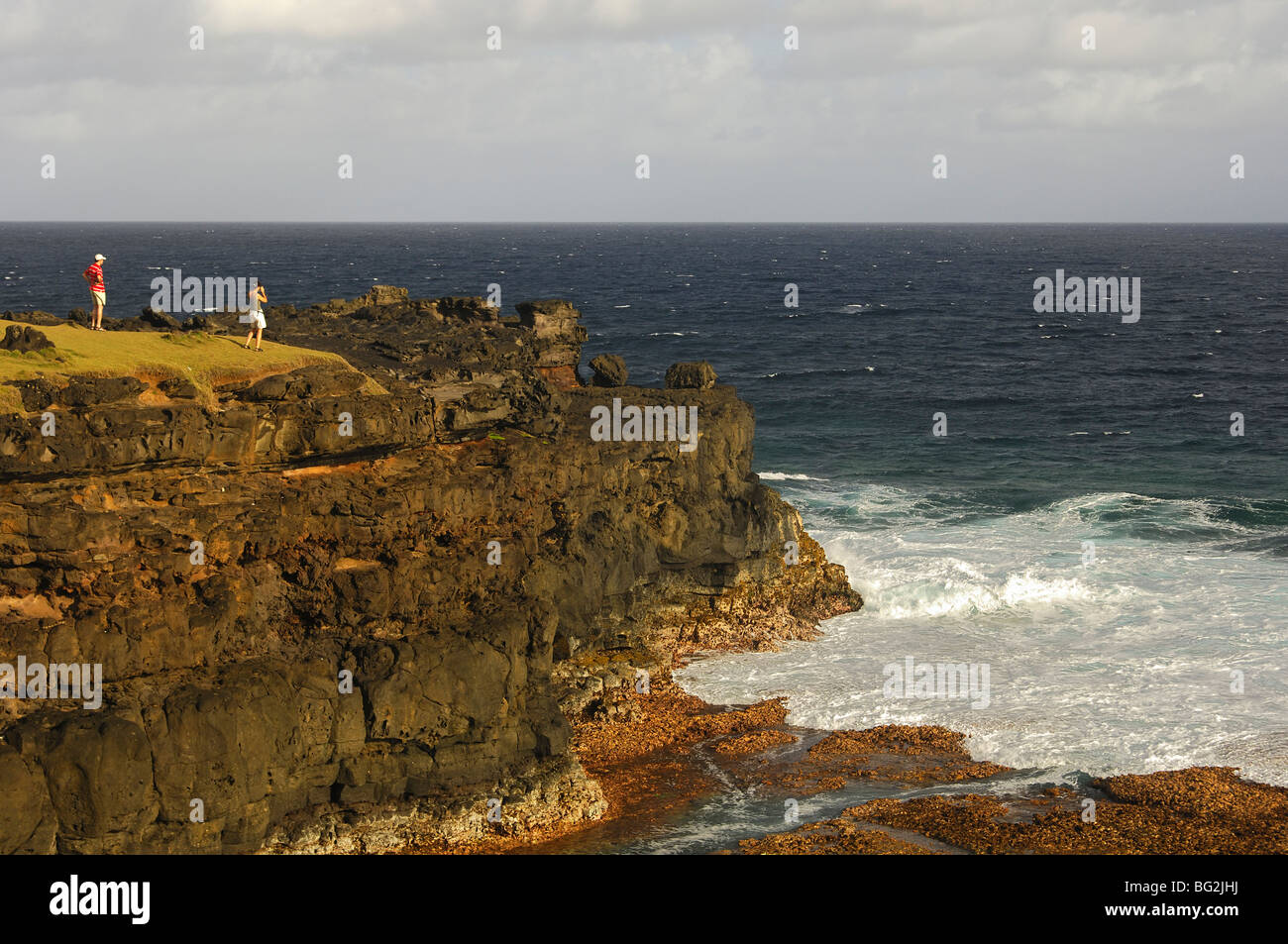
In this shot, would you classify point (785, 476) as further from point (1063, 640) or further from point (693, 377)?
point (1063, 640)

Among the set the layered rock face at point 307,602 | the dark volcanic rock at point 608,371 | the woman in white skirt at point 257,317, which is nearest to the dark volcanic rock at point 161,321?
the layered rock face at point 307,602

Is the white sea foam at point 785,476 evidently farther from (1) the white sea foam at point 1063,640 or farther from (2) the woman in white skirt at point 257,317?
(2) the woman in white skirt at point 257,317

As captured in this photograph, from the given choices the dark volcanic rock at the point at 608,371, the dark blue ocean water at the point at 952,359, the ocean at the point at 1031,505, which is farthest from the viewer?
the dark blue ocean water at the point at 952,359

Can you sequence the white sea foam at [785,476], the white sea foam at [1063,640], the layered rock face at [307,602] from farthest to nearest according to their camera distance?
1. the white sea foam at [785,476]
2. the white sea foam at [1063,640]
3. the layered rock face at [307,602]

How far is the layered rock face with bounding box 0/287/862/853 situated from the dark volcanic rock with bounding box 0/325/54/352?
2.46 meters

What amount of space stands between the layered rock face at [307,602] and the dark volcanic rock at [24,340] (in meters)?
2.46

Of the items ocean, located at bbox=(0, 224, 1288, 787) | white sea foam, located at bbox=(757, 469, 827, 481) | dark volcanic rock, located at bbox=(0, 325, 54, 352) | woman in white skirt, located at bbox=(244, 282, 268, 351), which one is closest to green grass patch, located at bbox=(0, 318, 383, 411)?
dark volcanic rock, located at bbox=(0, 325, 54, 352)

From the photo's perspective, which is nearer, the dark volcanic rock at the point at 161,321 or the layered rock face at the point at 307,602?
the layered rock face at the point at 307,602

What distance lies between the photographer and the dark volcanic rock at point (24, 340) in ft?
90.7

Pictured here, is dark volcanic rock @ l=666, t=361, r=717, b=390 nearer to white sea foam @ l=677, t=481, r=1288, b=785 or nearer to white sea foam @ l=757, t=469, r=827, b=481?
white sea foam @ l=677, t=481, r=1288, b=785

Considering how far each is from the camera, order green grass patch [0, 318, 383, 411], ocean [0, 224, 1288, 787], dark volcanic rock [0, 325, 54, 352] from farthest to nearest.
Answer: ocean [0, 224, 1288, 787], dark volcanic rock [0, 325, 54, 352], green grass patch [0, 318, 383, 411]

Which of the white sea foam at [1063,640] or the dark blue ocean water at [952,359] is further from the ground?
the dark blue ocean water at [952,359]

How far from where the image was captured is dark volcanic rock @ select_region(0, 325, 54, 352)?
27656 mm

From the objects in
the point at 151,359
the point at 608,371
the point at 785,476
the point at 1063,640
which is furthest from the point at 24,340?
the point at 785,476
